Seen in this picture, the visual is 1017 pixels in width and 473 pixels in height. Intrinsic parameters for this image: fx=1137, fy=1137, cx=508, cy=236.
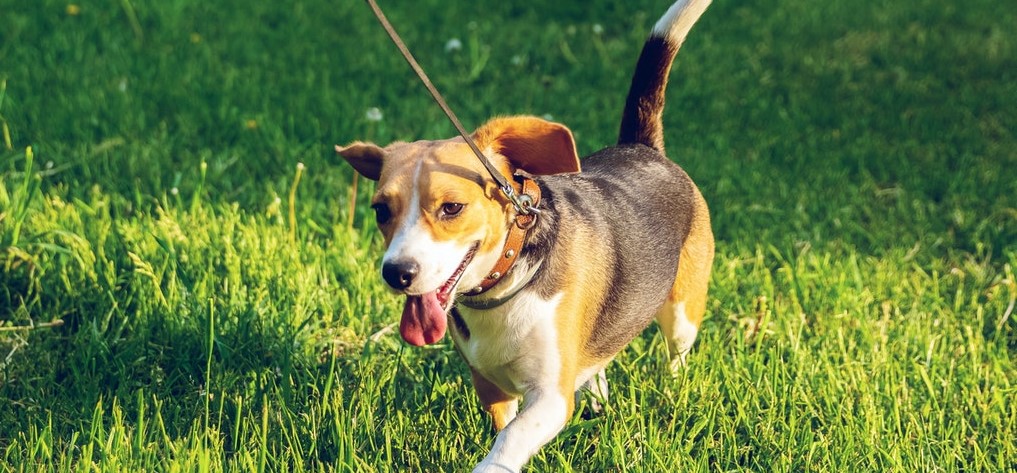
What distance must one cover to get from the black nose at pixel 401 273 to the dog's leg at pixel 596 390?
1.10m

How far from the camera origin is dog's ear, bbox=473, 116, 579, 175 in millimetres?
2934

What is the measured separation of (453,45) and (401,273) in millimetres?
4413

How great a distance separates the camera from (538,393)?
10.0ft

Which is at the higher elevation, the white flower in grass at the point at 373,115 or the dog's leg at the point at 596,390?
the white flower in grass at the point at 373,115

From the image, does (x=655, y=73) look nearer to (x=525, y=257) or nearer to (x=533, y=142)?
(x=533, y=142)

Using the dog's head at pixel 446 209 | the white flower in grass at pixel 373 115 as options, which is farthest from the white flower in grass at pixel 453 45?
the dog's head at pixel 446 209

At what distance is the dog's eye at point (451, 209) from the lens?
2.82 metres

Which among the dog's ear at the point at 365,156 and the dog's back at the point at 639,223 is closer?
the dog's ear at the point at 365,156

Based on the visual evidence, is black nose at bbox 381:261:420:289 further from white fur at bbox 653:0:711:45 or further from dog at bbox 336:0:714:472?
white fur at bbox 653:0:711:45

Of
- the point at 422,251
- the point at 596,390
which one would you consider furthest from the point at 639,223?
the point at 422,251

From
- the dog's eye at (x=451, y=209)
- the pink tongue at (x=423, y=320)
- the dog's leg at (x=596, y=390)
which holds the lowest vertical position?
the dog's leg at (x=596, y=390)

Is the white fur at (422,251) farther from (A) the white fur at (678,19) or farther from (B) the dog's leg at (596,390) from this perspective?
(A) the white fur at (678,19)

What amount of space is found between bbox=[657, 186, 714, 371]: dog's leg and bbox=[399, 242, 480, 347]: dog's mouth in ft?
3.70

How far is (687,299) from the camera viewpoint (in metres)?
3.84
